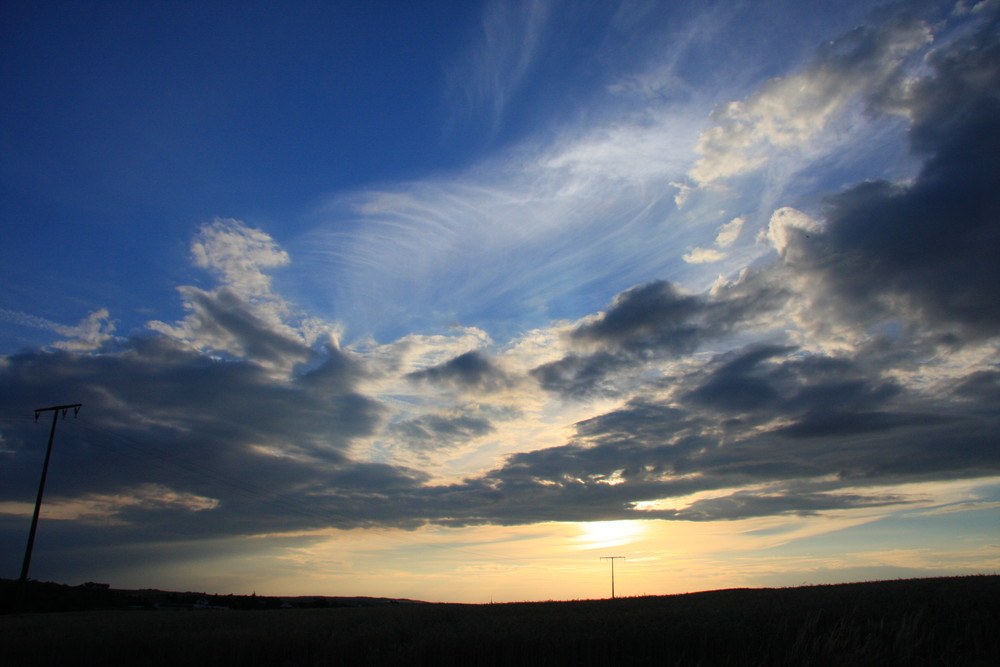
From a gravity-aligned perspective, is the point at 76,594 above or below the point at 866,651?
below

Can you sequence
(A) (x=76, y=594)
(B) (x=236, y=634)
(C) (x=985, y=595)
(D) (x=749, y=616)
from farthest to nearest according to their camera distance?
(A) (x=76, y=594) < (C) (x=985, y=595) < (B) (x=236, y=634) < (D) (x=749, y=616)

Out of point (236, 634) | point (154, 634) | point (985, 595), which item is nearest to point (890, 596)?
point (985, 595)

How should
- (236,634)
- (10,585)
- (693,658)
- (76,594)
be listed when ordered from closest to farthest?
1. (693,658)
2. (236,634)
3. (10,585)
4. (76,594)

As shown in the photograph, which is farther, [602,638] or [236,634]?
[236,634]

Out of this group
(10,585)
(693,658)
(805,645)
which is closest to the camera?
(805,645)

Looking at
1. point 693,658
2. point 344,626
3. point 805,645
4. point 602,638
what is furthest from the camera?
point 344,626

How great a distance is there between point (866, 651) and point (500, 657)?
10.0 meters

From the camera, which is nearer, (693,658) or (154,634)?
(693,658)

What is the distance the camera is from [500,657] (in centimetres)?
1684

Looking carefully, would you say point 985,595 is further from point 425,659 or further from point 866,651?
point 425,659

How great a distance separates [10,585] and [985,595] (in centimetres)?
10353

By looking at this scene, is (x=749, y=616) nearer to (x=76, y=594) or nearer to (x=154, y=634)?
(x=154, y=634)

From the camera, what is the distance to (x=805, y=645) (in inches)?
551

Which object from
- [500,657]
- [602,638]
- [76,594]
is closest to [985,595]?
[602,638]
